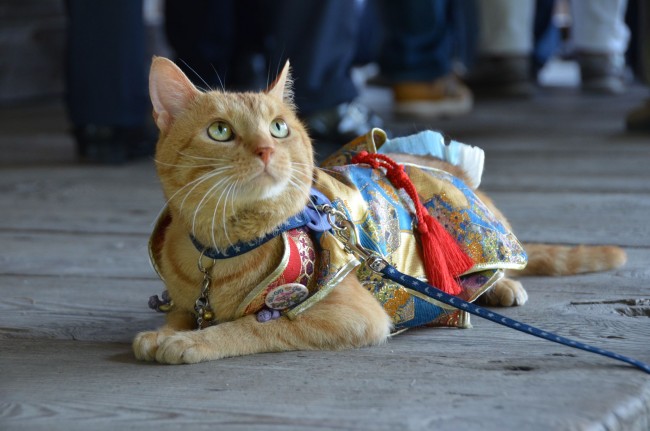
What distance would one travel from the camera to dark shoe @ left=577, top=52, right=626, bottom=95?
4.69 metres

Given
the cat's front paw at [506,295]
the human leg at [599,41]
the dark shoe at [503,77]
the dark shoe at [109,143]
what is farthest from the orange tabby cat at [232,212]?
the dark shoe at [503,77]

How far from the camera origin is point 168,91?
4.14 ft

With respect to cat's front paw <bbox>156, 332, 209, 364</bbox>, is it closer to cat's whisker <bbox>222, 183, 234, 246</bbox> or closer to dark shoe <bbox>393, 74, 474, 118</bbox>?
cat's whisker <bbox>222, 183, 234, 246</bbox>

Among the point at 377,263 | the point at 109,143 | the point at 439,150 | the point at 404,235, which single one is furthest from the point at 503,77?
the point at 377,263

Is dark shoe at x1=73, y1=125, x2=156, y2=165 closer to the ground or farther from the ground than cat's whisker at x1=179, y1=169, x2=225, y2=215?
closer to the ground

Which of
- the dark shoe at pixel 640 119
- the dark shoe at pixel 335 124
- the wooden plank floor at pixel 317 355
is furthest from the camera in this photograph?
the dark shoe at pixel 640 119

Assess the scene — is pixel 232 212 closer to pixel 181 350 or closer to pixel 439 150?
pixel 181 350

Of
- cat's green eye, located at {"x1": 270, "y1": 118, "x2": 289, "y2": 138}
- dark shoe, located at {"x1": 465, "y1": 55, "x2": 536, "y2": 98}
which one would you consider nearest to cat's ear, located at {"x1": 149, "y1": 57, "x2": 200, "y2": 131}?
cat's green eye, located at {"x1": 270, "y1": 118, "x2": 289, "y2": 138}

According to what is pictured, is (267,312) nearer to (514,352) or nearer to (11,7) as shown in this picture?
(514,352)

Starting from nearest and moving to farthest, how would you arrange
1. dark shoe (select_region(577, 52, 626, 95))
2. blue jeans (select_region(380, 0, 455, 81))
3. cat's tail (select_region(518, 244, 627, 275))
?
1. cat's tail (select_region(518, 244, 627, 275))
2. blue jeans (select_region(380, 0, 455, 81))
3. dark shoe (select_region(577, 52, 626, 95))

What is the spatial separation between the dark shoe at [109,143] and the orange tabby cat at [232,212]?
5.79ft

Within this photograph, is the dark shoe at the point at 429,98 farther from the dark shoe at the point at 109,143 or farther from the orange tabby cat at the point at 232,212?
the orange tabby cat at the point at 232,212

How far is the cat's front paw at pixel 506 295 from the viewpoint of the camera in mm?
1488

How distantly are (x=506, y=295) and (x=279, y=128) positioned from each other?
1.62 ft
